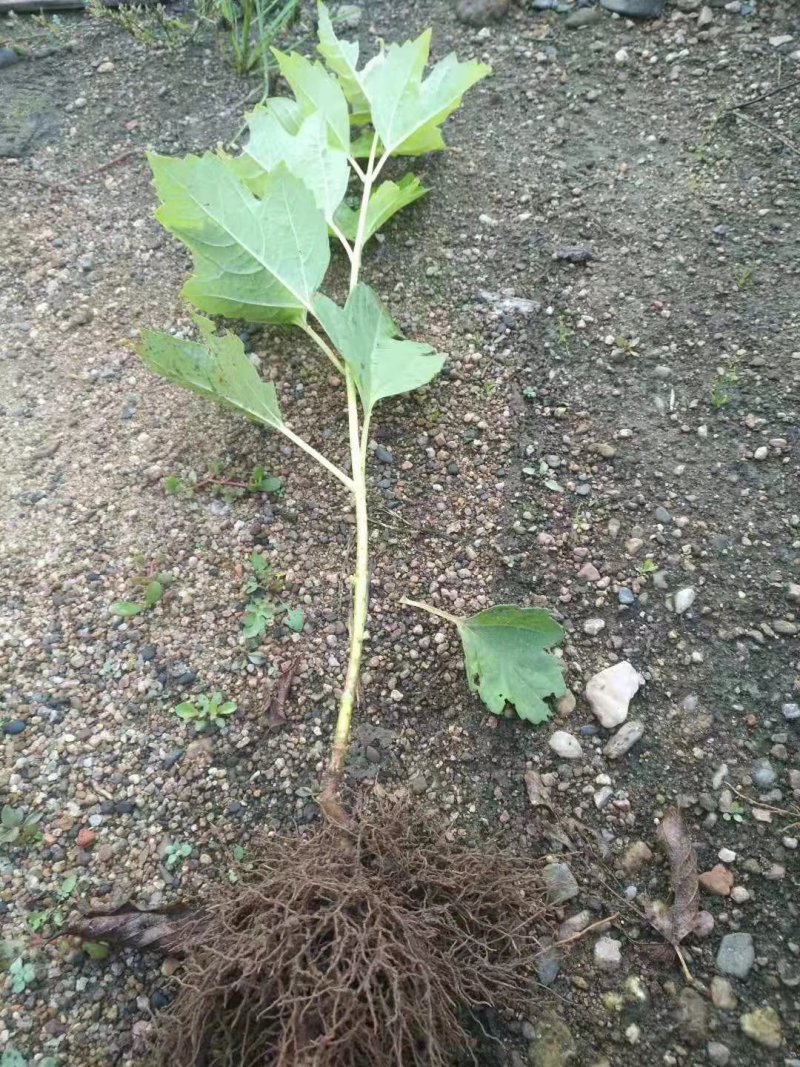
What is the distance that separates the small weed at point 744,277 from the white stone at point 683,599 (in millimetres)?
719

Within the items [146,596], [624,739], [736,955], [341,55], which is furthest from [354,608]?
[341,55]

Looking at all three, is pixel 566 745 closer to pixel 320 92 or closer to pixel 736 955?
pixel 736 955

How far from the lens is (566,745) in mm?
1352

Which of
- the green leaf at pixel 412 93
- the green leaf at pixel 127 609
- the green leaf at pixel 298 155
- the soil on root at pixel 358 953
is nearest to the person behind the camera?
the soil on root at pixel 358 953

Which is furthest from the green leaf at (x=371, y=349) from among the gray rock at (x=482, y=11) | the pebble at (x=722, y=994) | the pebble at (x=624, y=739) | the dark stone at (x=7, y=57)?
the dark stone at (x=7, y=57)

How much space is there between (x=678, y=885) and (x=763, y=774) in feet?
0.74

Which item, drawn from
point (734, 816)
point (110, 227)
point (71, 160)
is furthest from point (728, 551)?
point (71, 160)

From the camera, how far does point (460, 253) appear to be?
1903mm

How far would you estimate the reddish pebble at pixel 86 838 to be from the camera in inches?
→ 51.1

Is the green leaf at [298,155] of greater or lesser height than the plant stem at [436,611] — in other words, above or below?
above

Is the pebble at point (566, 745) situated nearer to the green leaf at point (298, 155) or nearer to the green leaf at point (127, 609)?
the green leaf at point (127, 609)

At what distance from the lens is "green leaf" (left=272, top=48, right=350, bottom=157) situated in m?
1.81

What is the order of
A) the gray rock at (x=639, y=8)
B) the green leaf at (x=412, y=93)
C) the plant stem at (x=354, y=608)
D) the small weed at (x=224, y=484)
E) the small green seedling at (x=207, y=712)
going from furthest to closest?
the gray rock at (x=639, y=8), the green leaf at (x=412, y=93), the small weed at (x=224, y=484), the small green seedling at (x=207, y=712), the plant stem at (x=354, y=608)

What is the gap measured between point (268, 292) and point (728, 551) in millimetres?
987
